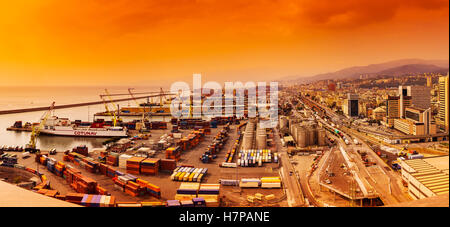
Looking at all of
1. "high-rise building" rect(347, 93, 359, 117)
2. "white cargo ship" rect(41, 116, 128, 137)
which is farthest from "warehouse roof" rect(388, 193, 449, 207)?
"white cargo ship" rect(41, 116, 128, 137)

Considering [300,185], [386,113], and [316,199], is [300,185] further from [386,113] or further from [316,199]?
[386,113]

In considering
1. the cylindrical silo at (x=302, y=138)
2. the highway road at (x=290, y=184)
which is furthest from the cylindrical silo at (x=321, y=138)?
Result: the highway road at (x=290, y=184)

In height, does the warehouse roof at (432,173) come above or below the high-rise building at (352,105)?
below

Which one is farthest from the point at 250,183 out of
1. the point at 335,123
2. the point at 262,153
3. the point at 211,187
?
the point at 335,123

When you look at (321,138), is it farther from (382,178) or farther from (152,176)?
(152,176)

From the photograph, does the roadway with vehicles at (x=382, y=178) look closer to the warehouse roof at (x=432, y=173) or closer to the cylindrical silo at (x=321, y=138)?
the warehouse roof at (x=432, y=173)

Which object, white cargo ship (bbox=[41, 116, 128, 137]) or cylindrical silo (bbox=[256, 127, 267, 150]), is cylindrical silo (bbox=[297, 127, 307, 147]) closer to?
cylindrical silo (bbox=[256, 127, 267, 150])

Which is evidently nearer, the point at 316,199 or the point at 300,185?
the point at 316,199
